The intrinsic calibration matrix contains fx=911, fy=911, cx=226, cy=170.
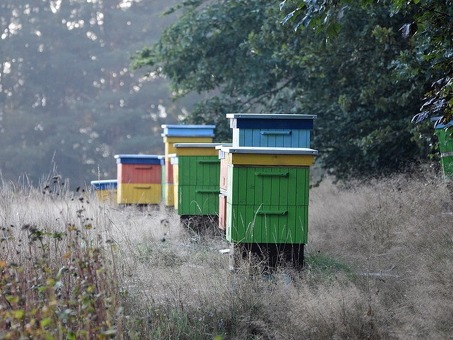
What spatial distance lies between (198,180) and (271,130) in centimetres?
219

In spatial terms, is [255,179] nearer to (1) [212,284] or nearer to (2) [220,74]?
(1) [212,284]

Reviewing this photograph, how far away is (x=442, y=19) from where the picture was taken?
7.11 m

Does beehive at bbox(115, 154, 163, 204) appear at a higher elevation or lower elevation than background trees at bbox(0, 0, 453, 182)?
lower

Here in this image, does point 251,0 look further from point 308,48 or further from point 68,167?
point 68,167

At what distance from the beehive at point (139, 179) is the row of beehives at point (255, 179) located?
3983 mm

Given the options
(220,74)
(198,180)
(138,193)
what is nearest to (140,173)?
(138,193)

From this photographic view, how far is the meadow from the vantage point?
536 centimetres

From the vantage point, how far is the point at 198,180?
449 inches

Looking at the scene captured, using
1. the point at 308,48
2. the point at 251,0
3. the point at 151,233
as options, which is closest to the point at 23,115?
the point at 251,0

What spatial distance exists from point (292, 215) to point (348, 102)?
6.02m

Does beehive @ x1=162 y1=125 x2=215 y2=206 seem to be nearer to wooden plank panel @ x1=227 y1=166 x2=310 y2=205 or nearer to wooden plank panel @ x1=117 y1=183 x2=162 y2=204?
wooden plank panel @ x1=117 y1=183 x2=162 y2=204

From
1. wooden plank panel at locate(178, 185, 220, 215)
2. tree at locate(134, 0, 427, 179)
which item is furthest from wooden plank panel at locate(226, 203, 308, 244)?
tree at locate(134, 0, 427, 179)

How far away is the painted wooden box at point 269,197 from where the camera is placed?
8.04 metres

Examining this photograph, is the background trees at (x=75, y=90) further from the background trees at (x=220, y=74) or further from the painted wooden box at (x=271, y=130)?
the painted wooden box at (x=271, y=130)
